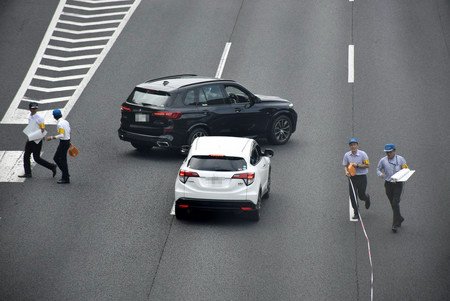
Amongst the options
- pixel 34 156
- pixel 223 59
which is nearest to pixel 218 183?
pixel 34 156

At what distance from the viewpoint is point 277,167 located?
24047 mm

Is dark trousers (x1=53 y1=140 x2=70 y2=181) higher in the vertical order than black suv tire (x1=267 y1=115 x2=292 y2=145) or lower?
higher

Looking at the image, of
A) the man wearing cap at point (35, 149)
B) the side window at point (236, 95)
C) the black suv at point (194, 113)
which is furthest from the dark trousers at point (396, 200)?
the man wearing cap at point (35, 149)

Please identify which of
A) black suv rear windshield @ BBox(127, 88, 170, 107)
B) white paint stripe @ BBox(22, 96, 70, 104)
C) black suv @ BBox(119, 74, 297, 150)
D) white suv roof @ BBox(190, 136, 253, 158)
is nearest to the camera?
white suv roof @ BBox(190, 136, 253, 158)

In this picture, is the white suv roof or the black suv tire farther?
the black suv tire

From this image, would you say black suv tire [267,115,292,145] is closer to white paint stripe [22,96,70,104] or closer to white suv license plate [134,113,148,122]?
white suv license plate [134,113,148,122]

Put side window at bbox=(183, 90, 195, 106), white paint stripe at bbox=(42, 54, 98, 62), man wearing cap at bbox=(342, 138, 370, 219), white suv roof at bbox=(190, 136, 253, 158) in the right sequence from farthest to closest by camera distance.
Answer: white paint stripe at bbox=(42, 54, 98, 62) → side window at bbox=(183, 90, 195, 106) → man wearing cap at bbox=(342, 138, 370, 219) → white suv roof at bbox=(190, 136, 253, 158)

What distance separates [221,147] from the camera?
20422 millimetres

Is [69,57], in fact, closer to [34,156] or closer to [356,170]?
[34,156]

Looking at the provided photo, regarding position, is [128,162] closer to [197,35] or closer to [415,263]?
[415,263]

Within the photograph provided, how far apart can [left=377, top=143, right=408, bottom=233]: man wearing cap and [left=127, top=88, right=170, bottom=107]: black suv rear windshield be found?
6.24 metres

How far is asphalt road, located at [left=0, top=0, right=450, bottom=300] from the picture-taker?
17.3 meters

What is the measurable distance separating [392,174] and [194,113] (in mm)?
6150

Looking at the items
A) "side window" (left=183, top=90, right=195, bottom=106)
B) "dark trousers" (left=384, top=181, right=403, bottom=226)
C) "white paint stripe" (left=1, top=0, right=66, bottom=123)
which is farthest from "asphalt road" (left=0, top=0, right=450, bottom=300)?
"side window" (left=183, top=90, right=195, bottom=106)
